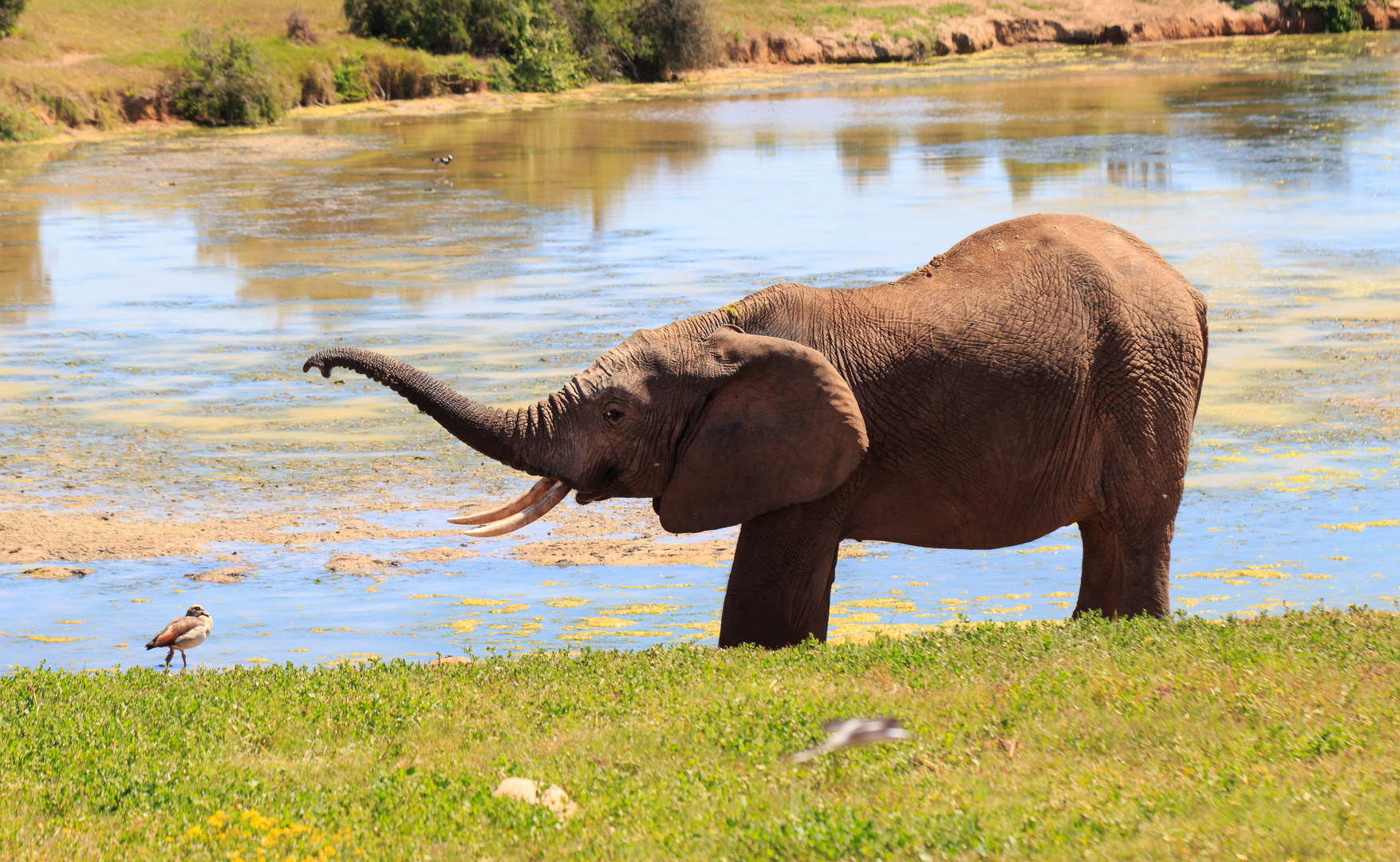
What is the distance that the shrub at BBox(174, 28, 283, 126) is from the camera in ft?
172

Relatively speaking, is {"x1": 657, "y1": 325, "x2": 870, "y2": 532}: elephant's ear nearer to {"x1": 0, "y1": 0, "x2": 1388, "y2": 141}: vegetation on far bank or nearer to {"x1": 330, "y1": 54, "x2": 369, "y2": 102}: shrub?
{"x1": 0, "y1": 0, "x2": 1388, "y2": 141}: vegetation on far bank

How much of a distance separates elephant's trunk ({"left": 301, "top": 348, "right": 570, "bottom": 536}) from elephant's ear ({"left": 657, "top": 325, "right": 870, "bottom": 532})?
76cm

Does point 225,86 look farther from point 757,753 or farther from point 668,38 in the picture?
point 757,753

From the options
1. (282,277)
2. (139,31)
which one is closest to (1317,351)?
(282,277)

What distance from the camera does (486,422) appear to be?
7.58 meters

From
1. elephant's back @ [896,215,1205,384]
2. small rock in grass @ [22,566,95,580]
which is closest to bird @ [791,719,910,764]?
elephant's back @ [896,215,1205,384]

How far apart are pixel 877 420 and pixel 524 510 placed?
1929 mm

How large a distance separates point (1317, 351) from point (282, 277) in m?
14.8

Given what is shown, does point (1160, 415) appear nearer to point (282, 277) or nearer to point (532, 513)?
point (532, 513)

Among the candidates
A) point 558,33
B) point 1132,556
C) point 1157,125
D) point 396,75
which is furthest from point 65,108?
point 1132,556

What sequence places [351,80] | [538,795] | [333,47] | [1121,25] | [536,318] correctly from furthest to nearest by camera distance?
[1121,25] → [333,47] → [351,80] → [536,318] → [538,795]

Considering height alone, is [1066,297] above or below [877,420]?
above

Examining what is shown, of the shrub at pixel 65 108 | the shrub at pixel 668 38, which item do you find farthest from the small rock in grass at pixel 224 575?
the shrub at pixel 668 38

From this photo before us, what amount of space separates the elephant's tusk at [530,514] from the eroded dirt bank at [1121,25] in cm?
8217
